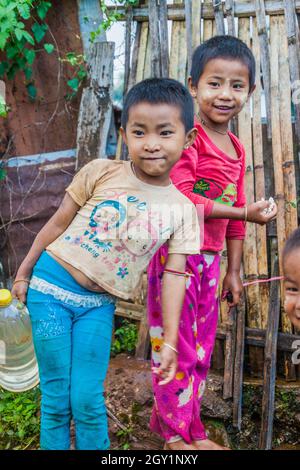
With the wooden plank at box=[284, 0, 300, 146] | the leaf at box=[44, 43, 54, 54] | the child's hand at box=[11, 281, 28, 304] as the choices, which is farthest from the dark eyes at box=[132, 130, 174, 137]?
the leaf at box=[44, 43, 54, 54]

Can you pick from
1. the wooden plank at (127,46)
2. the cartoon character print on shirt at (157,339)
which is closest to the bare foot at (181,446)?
the cartoon character print on shirt at (157,339)

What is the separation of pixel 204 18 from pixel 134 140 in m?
2.13

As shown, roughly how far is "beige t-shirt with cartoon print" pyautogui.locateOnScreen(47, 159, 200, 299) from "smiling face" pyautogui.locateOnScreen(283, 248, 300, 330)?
0.37 meters

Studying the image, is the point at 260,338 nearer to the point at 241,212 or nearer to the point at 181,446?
the point at 181,446

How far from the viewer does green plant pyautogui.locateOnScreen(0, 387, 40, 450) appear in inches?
122

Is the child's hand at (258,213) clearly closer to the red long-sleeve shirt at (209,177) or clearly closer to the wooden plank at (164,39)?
the red long-sleeve shirt at (209,177)

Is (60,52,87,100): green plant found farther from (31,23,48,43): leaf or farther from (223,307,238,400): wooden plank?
(223,307,238,400): wooden plank

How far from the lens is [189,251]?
2197 mm

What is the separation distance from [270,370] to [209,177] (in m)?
1.56

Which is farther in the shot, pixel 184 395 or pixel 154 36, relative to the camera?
pixel 154 36

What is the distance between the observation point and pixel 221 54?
2455 millimetres

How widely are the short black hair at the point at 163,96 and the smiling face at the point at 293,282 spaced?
653mm

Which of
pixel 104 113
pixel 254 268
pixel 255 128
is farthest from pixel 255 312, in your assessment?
pixel 104 113

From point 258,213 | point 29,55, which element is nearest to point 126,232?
point 258,213
